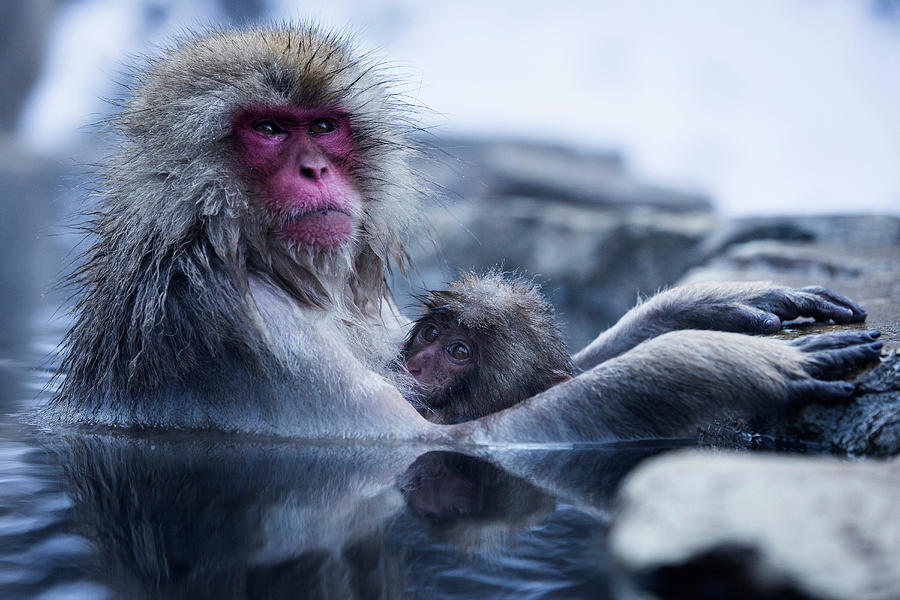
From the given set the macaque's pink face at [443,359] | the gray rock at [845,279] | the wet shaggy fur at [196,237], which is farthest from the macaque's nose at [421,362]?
the gray rock at [845,279]

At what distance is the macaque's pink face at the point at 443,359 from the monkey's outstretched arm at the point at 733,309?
70 centimetres

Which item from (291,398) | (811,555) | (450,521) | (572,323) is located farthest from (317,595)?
(572,323)

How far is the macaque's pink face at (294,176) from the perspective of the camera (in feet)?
9.34

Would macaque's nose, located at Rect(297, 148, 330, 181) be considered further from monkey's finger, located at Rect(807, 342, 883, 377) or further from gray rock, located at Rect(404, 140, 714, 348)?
gray rock, located at Rect(404, 140, 714, 348)

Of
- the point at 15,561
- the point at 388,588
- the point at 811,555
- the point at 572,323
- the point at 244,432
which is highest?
the point at 811,555

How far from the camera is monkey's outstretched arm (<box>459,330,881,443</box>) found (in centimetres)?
247

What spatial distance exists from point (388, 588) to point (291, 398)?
4.34ft

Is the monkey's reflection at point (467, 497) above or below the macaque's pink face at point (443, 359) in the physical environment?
above

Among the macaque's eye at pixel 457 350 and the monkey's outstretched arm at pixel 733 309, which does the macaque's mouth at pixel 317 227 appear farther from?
the monkey's outstretched arm at pixel 733 309

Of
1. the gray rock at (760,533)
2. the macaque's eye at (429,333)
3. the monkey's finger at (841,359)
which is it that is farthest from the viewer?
the macaque's eye at (429,333)

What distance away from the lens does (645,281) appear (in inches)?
311

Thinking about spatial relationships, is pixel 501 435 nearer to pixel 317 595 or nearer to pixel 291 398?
pixel 291 398

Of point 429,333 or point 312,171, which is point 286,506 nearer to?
point 312,171

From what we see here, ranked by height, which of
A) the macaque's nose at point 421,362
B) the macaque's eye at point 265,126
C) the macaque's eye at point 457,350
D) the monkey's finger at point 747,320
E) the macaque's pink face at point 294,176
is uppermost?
the macaque's eye at point 265,126
